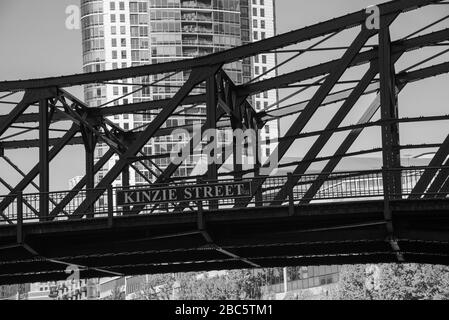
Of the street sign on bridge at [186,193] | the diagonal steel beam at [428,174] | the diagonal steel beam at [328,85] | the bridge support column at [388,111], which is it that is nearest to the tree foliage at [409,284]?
the diagonal steel beam at [428,174]

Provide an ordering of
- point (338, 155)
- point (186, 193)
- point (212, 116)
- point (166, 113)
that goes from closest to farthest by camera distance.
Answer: point (338, 155) < point (186, 193) < point (212, 116) < point (166, 113)

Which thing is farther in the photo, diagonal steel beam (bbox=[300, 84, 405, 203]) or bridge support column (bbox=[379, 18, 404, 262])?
diagonal steel beam (bbox=[300, 84, 405, 203])

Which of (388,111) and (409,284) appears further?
(409,284)

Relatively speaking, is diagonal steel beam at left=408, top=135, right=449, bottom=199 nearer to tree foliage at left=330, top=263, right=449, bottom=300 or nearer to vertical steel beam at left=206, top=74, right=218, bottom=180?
vertical steel beam at left=206, top=74, right=218, bottom=180

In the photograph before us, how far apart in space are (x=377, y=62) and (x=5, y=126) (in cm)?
1390

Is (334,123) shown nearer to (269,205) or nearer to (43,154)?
(269,205)

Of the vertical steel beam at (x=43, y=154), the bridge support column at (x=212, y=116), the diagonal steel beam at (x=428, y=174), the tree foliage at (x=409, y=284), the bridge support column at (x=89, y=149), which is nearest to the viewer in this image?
the diagonal steel beam at (x=428, y=174)

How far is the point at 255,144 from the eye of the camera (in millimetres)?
48969

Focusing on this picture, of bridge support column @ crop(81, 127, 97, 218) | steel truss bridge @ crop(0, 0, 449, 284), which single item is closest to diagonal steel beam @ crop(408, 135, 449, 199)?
steel truss bridge @ crop(0, 0, 449, 284)

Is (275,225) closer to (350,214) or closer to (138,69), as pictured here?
(350,214)

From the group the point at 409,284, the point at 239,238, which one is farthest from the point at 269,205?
the point at 409,284

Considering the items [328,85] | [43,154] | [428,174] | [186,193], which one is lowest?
[186,193]

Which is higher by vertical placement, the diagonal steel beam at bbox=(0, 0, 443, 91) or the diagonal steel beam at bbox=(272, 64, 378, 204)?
the diagonal steel beam at bbox=(0, 0, 443, 91)

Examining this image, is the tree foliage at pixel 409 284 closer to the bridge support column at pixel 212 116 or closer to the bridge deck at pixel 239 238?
the bridge deck at pixel 239 238
